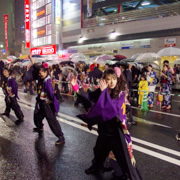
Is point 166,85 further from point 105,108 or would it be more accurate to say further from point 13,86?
point 105,108

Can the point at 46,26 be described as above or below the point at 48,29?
above

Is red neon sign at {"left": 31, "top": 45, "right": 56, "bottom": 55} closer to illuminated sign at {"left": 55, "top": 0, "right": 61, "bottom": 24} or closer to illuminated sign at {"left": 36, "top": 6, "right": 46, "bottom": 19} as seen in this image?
illuminated sign at {"left": 55, "top": 0, "right": 61, "bottom": 24}

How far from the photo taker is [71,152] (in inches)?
175

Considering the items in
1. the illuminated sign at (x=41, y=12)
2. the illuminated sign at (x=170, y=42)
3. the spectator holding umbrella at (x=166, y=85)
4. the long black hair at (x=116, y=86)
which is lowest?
the spectator holding umbrella at (x=166, y=85)

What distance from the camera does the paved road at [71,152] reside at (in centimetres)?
360

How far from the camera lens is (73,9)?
2800 cm

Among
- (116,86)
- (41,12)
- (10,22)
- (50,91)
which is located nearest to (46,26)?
(41,12)

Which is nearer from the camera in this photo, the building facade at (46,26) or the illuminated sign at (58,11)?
the illuminated sign at (58,11)

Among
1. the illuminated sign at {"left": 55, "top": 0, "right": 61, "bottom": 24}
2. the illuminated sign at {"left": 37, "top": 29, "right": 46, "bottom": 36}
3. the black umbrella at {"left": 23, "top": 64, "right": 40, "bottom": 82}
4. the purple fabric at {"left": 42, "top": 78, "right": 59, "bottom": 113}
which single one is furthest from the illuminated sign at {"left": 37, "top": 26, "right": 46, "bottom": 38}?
the purple fabric at {"left": 42, "top": 78, "right": 59, "bottom": 113}

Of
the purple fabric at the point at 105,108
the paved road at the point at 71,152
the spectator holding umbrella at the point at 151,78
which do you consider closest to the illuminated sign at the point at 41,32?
the spectator holding umbrella at the point at 151,78

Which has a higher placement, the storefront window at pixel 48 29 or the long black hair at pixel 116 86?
Answer: the storefront window at pixel 48 29

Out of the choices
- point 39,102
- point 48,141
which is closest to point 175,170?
point 48,141

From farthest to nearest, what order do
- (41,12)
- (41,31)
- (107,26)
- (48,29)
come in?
(41,31) < (41,12) < (48,29) < (107,26)

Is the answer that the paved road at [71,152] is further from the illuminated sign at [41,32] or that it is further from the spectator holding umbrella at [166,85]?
the illuminated sign at [41,32]
